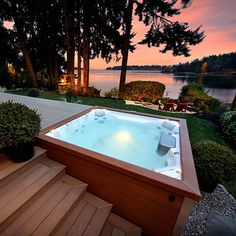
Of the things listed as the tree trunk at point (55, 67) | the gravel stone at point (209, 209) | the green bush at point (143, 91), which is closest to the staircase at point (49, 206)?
the gravel stone at point (209, 209)

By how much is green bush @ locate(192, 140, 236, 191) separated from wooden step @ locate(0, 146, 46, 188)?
2.17 metres

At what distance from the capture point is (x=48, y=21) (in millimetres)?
7914

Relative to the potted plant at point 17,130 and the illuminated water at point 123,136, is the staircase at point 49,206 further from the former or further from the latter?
the illuminated water at point 123,136

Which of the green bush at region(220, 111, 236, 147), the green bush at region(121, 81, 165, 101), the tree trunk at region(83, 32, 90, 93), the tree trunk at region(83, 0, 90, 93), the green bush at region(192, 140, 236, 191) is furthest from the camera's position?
the tree trunk at region(83, 32, 90, 93)

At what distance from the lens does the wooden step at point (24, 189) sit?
129 cm

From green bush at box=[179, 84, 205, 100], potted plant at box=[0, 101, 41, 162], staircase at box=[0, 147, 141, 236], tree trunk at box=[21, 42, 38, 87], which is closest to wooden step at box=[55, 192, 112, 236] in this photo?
staircase at box=[0, 147, 141, 236]

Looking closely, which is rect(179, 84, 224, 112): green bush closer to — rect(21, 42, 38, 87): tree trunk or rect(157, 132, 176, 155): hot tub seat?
rect(157, 132, 176, 155): hot tub seat

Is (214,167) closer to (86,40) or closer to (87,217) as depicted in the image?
(87,217)

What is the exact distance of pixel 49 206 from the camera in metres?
1.49

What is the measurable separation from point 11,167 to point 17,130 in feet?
1.50

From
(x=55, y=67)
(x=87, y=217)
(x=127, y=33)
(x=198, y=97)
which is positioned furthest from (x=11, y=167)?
(x=55, y=67)

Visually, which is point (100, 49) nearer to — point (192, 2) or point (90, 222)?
point (192, 2)

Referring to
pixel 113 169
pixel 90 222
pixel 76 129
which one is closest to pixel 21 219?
pixel 90 222

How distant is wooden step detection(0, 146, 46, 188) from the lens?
1.52 metres
